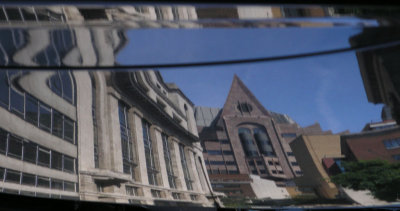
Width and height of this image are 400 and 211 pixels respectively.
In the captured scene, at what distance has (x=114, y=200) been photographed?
1.17 metres

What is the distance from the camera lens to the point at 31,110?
1168mm

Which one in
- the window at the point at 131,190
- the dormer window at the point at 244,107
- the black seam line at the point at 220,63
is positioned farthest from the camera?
the window at the point at 131,190

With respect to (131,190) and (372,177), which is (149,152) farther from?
(372,177)

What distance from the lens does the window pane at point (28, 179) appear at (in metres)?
1.18

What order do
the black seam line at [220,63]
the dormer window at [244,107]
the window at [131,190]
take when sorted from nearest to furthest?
the black seam line at [220,63]
the dormer window at [244,107]
the window at [131,190]

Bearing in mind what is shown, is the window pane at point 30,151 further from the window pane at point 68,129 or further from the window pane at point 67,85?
the window pane at point 67,85

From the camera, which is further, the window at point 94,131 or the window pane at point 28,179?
the window pane at point 28,179

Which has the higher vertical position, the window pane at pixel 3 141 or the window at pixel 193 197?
the window pane at pixel 3 141

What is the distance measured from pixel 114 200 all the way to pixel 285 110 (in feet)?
2.64

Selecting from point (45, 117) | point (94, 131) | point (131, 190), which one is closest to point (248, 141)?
point (131, 190)

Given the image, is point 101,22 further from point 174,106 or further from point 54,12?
point 174,106

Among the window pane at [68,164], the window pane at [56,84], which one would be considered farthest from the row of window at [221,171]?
the window pane at [56,84]

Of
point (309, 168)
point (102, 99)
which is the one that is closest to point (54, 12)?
point (102, 99)

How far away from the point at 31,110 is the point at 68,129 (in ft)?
0.60
